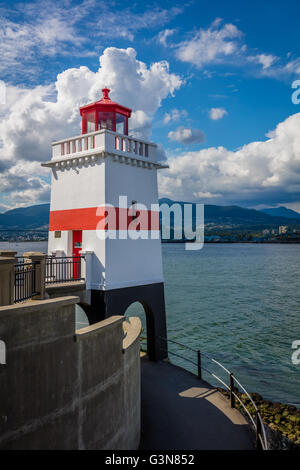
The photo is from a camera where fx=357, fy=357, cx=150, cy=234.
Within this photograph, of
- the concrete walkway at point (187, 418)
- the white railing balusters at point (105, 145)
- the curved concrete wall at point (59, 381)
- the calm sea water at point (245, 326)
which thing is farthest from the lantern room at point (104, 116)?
the calm sea water at point (245, 326)

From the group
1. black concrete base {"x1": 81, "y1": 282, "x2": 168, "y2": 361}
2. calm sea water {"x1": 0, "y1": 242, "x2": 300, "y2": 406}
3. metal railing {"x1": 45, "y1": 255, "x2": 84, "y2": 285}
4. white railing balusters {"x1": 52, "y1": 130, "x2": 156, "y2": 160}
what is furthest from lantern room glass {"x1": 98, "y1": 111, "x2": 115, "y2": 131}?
calm sea water {"x1": 0, "y1": 242, "x2": 300, "y2": 406}

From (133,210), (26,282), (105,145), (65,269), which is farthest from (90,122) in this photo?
(26,282)

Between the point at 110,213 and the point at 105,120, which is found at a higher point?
the point at 105,120

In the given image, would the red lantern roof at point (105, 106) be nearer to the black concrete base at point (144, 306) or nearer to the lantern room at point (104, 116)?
the lantern room at point (104, 116)

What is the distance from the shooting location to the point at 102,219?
37.3 feet

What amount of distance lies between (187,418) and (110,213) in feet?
20.6

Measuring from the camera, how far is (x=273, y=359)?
20094mm

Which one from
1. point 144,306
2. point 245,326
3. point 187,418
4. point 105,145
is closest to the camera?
point 187,418

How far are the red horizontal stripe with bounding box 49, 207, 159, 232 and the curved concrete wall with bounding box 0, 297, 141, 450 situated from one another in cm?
522

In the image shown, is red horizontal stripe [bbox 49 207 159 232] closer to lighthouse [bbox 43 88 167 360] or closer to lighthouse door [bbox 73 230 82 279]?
lighthouse [bbox 43 88 167 360]

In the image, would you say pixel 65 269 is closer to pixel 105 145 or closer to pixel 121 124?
pixel 105 145

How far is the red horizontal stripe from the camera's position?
11461 mm

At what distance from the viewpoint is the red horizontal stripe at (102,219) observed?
11461 mm
